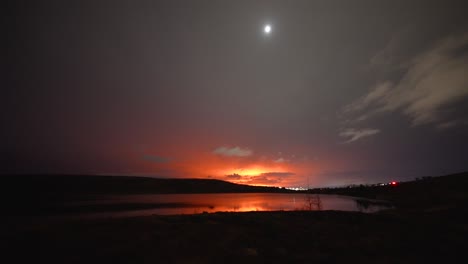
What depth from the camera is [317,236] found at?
15.2 m

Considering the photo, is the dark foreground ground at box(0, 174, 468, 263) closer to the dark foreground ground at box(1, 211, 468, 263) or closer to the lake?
the dark foreground ground at box(1, 211, 468, 263)

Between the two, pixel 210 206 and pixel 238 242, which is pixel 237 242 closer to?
pixel 238 242

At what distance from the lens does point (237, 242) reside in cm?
1360

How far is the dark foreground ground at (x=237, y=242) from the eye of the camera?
10977 millimetres

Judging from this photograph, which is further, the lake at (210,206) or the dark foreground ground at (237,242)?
the lake at (210,206)

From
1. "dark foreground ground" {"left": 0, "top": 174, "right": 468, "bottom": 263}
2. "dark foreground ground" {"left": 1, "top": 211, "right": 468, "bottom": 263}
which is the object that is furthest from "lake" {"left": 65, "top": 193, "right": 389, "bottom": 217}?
"dark foreground ground" {"left": 0, "top": 174, "right": 468, "bottom": 263}

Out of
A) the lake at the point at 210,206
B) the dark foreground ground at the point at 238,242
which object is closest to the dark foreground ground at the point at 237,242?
the dark foreground ground at the point at 238,242

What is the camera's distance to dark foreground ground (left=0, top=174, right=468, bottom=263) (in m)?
11.0

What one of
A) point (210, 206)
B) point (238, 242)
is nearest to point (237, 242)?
point (238, 242)

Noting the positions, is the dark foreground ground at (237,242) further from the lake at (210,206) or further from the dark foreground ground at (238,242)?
the lake at (210,206)

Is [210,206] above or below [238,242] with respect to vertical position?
below

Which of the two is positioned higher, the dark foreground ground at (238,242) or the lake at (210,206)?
the dark foreground ground at (238,242)

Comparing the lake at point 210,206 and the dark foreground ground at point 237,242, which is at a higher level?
the dark foreground ground at point 237,242

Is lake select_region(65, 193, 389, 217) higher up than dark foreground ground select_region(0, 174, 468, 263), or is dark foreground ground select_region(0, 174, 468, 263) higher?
dark foreground ground select_region(0, 174, 468, 263)
